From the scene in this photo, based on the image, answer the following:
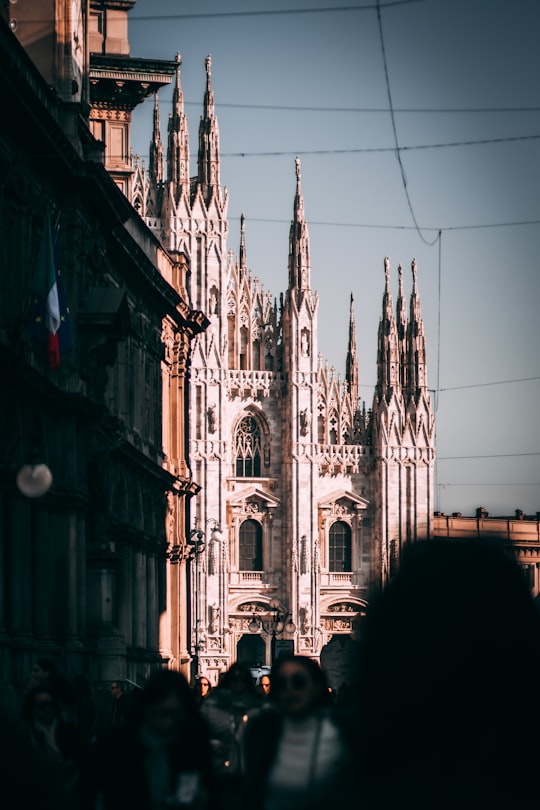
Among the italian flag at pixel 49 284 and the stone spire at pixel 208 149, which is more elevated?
the stone spire at pixel 208 149

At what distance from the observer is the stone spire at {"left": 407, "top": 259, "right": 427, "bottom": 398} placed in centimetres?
8944

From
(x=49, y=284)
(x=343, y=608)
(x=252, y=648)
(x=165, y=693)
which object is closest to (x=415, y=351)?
(x=343, y=608)

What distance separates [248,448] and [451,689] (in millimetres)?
81789

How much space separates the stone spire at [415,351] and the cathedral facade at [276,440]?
0.08 metres

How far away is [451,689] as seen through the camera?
8.56 feet

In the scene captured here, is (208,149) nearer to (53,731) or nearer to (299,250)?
(299,250)

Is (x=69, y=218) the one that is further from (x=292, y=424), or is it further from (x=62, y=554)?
(x=292, y=424)

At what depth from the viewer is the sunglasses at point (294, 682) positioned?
20.3ft

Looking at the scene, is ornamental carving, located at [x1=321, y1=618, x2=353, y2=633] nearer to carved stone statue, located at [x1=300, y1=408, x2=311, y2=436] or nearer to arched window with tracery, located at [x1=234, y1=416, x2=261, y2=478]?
arched window with tracery, located at [x1=234, y1=416, x2=261, y2=478]

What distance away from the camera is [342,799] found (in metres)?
2.60

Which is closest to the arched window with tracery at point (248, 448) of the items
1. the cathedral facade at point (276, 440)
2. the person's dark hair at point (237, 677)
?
the cathedral facade at point (276, 440)

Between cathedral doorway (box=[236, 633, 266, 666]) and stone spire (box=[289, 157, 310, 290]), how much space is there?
51.8 ft

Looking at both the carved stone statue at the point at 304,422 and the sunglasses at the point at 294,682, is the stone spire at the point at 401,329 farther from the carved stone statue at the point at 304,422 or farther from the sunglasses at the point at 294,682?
the sunglasses at the point at 294,682

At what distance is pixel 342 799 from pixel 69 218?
28.1 metres
